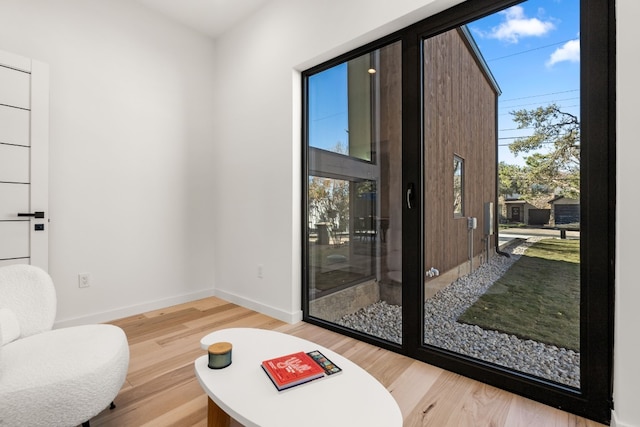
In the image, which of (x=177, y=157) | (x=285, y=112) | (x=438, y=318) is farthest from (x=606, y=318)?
(x=177, y=157)

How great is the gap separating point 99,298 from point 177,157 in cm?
146

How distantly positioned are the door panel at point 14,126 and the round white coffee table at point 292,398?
7.12ft

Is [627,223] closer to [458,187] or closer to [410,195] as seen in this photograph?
[458,187]

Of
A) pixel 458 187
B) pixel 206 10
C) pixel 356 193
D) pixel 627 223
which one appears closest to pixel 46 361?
pixel 356 193

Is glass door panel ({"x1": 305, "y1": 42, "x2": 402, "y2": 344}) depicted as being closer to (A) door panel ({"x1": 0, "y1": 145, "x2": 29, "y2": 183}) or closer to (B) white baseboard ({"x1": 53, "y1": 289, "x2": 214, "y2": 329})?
(B) white baseboard ({"x1": 53, "y1": 289, "x2": 214, "y2": 329})

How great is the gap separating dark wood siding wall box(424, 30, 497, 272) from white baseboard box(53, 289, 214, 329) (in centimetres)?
243

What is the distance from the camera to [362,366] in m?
1.94

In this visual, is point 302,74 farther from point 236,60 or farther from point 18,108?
point 18,108

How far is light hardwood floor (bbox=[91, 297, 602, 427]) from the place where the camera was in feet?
4.78

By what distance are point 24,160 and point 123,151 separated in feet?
2.28

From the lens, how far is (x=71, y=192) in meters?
2.53

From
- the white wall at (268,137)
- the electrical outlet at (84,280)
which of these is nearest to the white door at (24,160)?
the electrical outlet at (84,280)

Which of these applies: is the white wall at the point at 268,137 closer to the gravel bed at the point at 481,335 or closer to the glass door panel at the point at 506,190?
the glass door panel at the point at 506,190

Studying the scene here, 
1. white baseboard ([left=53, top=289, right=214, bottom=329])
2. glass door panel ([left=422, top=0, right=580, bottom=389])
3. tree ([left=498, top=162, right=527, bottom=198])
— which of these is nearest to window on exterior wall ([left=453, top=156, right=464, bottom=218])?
glass door panel ([left=422, top=0, right=580, bottom=389])
